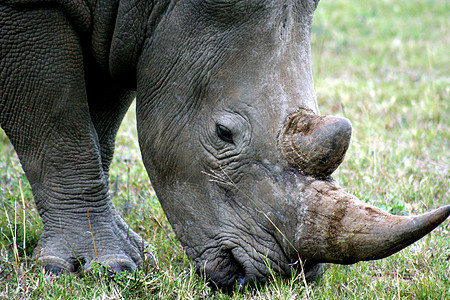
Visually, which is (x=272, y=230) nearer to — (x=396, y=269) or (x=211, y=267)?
(x=211, y=267)

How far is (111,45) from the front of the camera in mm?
3957

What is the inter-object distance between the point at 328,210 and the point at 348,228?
0.14 meters

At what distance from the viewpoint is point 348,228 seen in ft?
10.2

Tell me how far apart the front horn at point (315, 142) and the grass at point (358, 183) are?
0.67m

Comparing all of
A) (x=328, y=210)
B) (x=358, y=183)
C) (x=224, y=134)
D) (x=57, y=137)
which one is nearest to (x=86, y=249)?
(x=57, y=137)

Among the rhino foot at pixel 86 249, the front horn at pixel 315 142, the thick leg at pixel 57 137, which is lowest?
the rhino foot at pixel 86 249

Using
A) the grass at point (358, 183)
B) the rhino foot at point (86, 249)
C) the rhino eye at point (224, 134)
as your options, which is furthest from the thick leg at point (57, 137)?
the rhino eye at point (224, 134)

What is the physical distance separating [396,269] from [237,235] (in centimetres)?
122

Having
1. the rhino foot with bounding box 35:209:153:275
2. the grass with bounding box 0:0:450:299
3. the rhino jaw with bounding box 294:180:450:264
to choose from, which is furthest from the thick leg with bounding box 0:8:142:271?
the rhino jaw with bounding box 294:180:450:264

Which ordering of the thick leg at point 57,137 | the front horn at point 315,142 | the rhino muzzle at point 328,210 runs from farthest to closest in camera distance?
the thick leg at point 57,137
the front horn at point 315,142
the rhino muzzle at point 328,210

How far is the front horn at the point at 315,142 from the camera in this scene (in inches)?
127

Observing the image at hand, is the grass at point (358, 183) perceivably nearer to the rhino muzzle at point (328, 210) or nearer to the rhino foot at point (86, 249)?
the rhino foot at point (86, 249)

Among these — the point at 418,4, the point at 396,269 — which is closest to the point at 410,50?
the point at 418,4

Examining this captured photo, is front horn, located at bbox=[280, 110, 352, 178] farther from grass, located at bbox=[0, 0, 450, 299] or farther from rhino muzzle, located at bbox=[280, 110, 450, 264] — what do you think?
grass, located at bbox=[0, 0, 450, 299]
